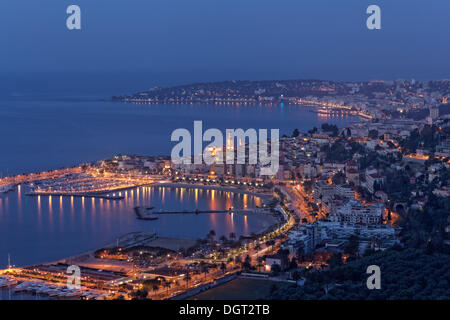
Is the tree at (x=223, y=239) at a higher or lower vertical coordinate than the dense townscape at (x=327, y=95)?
lower

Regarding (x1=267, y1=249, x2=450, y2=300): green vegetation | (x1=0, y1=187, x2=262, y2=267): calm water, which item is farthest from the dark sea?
(x1=267, y1=249, x2=450, y2=300): green vegetation

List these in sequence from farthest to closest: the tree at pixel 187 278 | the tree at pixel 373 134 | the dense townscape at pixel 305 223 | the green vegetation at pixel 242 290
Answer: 1. the tree at pixel 373 134
2. the tree at pixel 187 278
3. the dense townscape at pixel 305 223
4. the green vegetation at pixel 242 290

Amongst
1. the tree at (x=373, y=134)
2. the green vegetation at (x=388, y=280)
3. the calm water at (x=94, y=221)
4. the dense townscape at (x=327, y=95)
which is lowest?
the calm water at (x=94, y=221)

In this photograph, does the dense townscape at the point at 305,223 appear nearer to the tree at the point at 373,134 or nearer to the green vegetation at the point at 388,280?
Answer: the green vegetation at the point at 388,280

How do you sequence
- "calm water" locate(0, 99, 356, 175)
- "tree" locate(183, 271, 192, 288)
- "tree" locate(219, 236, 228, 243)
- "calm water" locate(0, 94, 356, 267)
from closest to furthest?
"tree" locate(183, 271, 192, 288)
"tree" locate(219, 236, 228, 243)
"calm water" locate(0, 94, 356, 267)
"calm water" locate(0, 99, 356, 175)

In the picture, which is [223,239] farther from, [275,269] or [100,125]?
[100,125]

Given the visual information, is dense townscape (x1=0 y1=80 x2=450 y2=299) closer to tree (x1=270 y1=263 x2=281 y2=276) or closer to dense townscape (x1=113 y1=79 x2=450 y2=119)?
tree (x1=270 y1=263 x2=281 y2=276)

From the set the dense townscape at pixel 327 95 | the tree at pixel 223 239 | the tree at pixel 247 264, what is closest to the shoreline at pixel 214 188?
the tree at pixel 223 239

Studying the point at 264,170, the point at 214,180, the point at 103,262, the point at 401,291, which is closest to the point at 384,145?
the point at 264,170

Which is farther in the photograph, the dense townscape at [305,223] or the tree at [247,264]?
the tree at [247,264]
